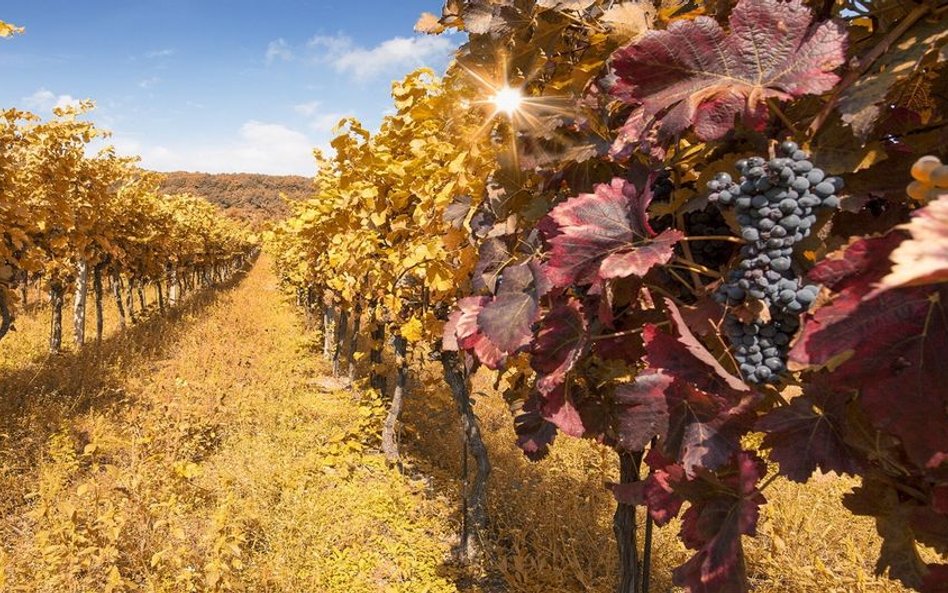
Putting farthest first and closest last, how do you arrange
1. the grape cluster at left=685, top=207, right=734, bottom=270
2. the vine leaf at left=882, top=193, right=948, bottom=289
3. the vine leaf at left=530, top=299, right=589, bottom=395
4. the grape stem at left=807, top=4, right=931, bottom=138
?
the vine leaf at left=530, top=299, right=589, bottom=395
the grape cluster at left=685, top=207, right=734, bottom=270
the grape stem at left=807, top=4, right=931, bottom=138
the vine leaf at left=882, top=193, right=948, bottom=289

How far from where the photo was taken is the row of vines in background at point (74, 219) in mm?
6465

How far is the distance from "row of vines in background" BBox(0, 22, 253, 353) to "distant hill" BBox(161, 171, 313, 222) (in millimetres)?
68437

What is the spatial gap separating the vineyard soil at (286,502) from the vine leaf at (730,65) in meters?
4.52

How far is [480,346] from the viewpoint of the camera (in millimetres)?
1185

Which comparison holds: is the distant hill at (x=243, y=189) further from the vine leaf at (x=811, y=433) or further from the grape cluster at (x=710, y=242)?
the vine leaf at (x=811, y=433)

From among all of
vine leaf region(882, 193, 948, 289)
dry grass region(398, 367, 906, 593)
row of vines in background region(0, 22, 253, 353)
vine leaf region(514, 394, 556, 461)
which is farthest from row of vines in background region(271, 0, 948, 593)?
row of vines in background region(0, 22, 253, 353)

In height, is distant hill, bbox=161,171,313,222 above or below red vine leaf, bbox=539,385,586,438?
above

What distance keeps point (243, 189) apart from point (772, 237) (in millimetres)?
119750

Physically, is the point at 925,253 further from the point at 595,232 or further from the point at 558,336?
the point at 558,336

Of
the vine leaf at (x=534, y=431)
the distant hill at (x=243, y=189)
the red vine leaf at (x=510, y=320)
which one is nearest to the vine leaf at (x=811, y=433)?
the red vine leaf at (x=510, y=320)

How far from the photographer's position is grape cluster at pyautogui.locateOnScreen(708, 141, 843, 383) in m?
0.68

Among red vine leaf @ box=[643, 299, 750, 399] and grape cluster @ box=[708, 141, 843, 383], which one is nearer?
grape cluster @ box=[708, 141, 843, 383]

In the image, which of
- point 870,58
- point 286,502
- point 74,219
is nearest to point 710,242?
point 870,58

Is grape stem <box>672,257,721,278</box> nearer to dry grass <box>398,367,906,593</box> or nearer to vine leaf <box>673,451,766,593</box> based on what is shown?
vine leaf <box>673,451,766,593</box>
